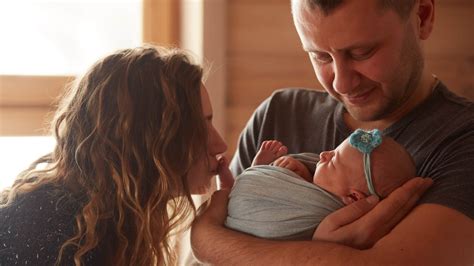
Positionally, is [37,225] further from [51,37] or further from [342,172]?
[51,37]

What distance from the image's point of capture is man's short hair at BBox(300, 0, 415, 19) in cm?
163

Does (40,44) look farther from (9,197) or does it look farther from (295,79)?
(9,197)

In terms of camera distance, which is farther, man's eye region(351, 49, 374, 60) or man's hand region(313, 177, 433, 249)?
man's eye region(351, 49, 374, 60)

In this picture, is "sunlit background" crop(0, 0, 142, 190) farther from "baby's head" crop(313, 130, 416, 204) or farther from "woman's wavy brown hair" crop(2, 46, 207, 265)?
"baby's head" crop(313, 130, 416, 204)

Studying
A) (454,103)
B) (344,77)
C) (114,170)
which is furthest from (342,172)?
(114,170)

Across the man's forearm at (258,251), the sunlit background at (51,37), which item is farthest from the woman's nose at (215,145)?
the sunlit background at (51,37)

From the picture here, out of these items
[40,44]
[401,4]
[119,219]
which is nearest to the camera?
[119,219]

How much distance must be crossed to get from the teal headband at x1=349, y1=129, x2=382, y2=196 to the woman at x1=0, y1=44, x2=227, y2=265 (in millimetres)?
360

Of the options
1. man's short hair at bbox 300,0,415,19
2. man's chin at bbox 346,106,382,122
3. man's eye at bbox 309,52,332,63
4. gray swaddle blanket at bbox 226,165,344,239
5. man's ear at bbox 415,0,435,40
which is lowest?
gray swaddle blanket at bbox 226,165,344,239

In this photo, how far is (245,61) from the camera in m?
2.62

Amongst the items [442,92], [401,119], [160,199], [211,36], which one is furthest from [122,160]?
[211,36]

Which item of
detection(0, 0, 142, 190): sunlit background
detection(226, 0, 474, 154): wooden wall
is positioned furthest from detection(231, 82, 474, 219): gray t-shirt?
detection(0, 0, 142, 190): sunlit background

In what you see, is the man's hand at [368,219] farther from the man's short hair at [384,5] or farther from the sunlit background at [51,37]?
the sunlit background at [51,37]

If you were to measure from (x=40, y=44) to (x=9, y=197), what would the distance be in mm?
1263
